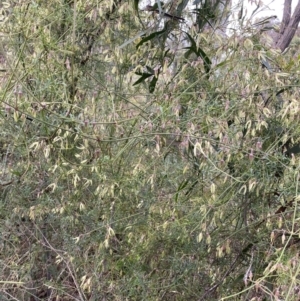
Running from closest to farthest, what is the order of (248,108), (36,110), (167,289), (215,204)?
1. (248,108)
2. (215,204)
3. (36,110)
4. (167,289)

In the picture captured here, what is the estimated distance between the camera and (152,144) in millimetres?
1529

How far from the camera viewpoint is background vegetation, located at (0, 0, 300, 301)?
1357mm

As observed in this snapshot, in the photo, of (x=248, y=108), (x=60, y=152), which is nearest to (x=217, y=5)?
(x=248, y=108)

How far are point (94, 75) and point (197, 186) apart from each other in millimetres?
602

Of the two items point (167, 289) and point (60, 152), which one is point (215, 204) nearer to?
point (167, 289)

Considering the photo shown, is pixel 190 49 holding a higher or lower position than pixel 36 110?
higher

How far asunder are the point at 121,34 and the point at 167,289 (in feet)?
3.27

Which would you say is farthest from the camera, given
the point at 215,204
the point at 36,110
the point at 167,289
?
the point at 167,289

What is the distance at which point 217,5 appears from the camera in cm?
148

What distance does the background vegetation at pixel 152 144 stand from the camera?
1.36m

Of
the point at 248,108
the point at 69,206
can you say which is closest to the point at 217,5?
the point at 248,108

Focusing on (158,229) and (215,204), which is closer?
(215,204)

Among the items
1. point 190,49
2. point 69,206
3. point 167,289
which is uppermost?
point 190,49

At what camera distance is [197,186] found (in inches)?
63.6
